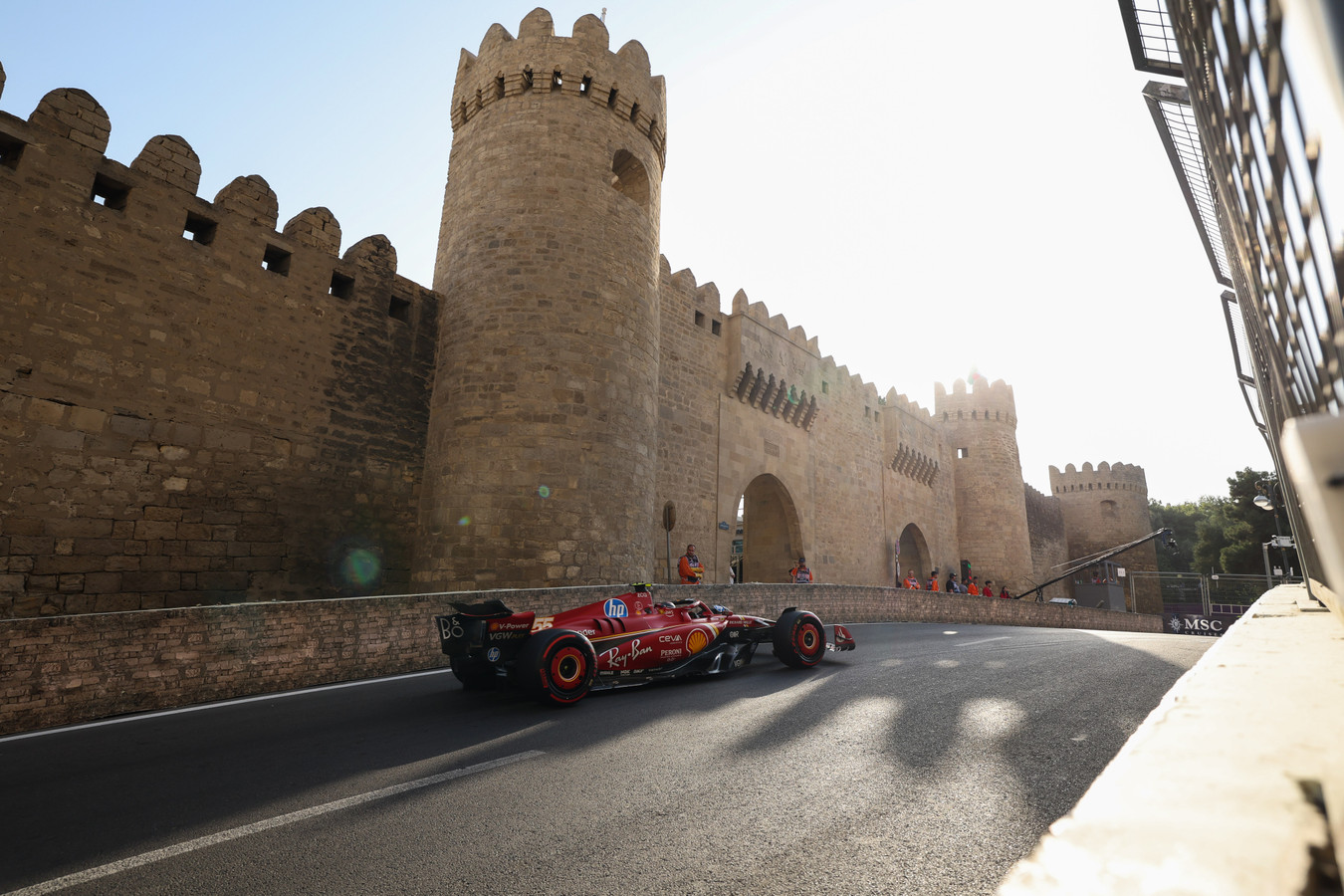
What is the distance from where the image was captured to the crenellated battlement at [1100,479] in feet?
139

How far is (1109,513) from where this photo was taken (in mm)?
42406

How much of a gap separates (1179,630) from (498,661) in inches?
1148

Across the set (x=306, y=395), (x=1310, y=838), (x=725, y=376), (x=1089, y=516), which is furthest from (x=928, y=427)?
(x=1310, y=838)

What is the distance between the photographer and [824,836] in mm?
2928

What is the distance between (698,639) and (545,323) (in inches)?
281

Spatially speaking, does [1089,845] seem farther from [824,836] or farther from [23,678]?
[23,678]

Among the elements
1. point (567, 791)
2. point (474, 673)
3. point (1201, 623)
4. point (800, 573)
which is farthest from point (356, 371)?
point (1201, 623)

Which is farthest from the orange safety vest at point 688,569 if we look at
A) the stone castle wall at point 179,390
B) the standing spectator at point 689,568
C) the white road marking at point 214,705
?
the white road marking at point 214,705

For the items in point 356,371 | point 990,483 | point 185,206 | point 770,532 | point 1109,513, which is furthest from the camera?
point 1109,513

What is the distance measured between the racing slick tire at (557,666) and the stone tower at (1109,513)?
44.6 m

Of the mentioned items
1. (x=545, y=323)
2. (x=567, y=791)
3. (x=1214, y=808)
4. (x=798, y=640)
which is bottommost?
(x=567, y=791)

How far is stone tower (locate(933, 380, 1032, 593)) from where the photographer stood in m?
32.4

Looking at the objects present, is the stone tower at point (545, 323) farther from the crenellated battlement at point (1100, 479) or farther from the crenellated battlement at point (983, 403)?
the crenellated battlement at point (1100, 479)

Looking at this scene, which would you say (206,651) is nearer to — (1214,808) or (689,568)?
(1214,808)
